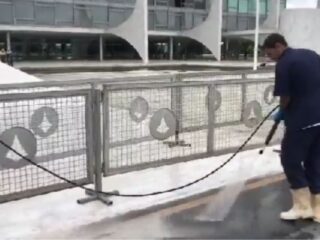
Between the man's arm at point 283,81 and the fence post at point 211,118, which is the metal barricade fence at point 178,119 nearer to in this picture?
the fence post at point 211,118

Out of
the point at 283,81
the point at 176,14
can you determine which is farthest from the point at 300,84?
the point at 176,14

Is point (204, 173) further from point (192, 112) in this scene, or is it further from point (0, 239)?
point (0, 239)

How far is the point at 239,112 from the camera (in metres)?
7.88

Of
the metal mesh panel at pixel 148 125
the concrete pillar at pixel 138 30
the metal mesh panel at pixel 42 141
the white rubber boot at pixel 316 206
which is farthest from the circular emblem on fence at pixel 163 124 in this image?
the concrete pillar at pixel 138 30

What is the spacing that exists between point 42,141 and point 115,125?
1066 mm

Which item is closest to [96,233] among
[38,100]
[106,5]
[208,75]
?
[38,100]

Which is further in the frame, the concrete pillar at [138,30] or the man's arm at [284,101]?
the concrete pillar at [138,30]

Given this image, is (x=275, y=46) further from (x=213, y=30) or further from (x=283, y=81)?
(x=213, y=30)

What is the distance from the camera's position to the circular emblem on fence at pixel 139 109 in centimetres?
626

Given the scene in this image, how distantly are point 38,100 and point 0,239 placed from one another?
1404 mm

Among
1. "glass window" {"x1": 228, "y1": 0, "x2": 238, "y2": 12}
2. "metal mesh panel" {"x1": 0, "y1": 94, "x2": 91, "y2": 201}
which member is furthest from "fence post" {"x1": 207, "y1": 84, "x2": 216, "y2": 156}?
"glass window" {"x1": 228, "y1": 0, "x2": 238, "y2": 12}

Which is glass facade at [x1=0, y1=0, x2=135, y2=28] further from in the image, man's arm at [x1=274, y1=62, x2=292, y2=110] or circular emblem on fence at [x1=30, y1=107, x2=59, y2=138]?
man's arm at [x1=274, y1=62, x2=292, y2=110]

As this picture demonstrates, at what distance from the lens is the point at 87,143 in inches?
215

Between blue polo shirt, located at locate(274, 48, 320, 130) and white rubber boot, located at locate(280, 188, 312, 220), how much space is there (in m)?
0.70
